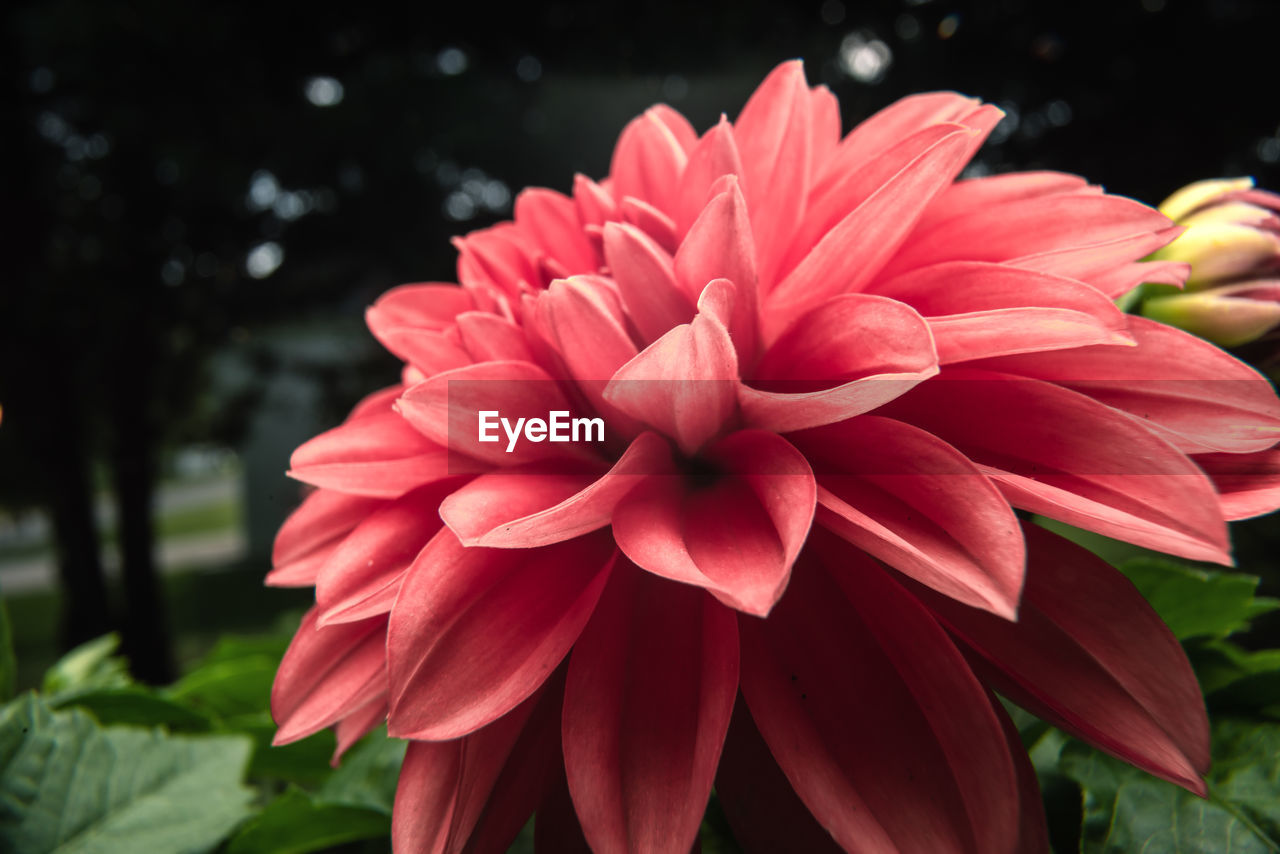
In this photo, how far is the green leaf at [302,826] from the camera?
33 centimetres

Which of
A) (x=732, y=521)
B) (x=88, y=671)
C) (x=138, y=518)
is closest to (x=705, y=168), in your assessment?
(x=732, y=521)

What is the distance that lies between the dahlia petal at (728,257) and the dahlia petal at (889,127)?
89 millimetres

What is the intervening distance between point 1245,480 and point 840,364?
12 centimetres

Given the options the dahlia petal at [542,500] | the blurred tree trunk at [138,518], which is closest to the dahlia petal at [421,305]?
the dahlia petal at [542,500]

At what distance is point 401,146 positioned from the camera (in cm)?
284

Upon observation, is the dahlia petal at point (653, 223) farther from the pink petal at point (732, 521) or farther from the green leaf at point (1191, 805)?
the green leaf at point (1191, 805)

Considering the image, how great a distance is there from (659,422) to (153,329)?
380 centimetres

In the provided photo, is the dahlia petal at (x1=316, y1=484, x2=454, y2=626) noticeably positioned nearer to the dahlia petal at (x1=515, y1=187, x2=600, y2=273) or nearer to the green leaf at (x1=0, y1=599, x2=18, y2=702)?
the dahlia petal at (x1=515, y1=187, x2=600, y2=273)

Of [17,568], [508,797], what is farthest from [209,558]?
[508,797]

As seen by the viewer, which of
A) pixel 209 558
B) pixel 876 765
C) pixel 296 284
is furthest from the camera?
pixel 209 558

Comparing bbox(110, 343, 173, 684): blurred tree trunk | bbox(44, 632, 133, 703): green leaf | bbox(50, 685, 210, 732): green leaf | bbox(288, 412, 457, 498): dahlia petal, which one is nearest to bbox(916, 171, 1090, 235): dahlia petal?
bbox(288, 412, 457, 498): dahlia petal

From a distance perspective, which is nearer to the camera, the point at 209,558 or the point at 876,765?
the point at 876,765

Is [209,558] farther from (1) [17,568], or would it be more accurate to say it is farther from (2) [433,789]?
(2) [433,789]

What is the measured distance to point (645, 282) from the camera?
0.27 metres
